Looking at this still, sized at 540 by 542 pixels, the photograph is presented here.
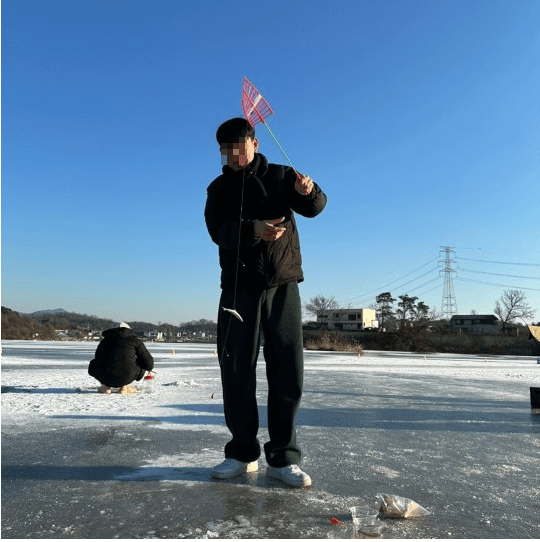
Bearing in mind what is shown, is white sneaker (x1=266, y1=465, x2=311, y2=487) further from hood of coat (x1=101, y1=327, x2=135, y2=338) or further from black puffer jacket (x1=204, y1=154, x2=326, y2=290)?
hood of coat (x1=101, y1=327, x2=135, y2=338)

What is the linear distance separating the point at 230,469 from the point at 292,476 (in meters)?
0.35

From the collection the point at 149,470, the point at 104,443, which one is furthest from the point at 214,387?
the point at 149,470

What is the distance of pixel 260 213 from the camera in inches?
102

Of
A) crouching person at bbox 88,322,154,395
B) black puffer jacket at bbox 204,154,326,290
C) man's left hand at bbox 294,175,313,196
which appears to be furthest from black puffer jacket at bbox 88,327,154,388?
man's left hand at bbox 294,175,313,196

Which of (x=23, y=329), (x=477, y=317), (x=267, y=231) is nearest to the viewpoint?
(x=267, y=231)

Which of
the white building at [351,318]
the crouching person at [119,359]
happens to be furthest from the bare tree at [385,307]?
the crouching person at [119,359]

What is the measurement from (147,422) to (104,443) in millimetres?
861

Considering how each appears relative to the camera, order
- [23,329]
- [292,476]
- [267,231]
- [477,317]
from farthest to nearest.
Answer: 1. [477,317]
2. [23,329]
3. [267,231]
4. [292,476]

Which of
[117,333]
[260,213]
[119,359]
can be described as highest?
[260,213]

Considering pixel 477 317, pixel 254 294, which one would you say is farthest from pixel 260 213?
pixel 477 317

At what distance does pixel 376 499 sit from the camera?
2041 mm

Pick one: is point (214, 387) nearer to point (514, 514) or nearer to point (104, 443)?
point (104, 443)

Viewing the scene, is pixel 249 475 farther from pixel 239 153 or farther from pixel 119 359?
pixel 119 359

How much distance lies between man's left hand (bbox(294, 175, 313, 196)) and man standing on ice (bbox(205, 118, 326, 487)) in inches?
1.7
